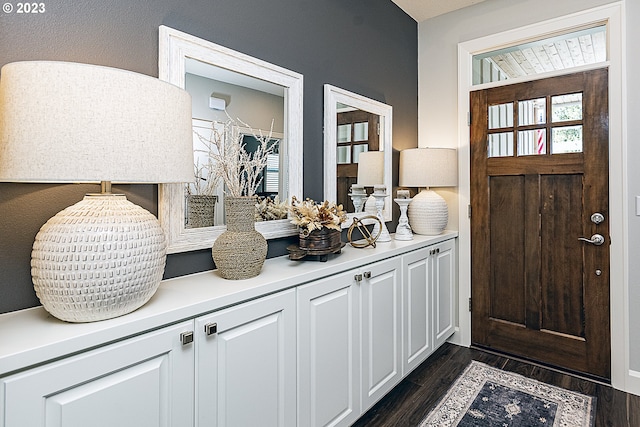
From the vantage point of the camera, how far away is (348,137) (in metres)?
2.31

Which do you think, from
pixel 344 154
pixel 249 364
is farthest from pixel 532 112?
pixel 249 364

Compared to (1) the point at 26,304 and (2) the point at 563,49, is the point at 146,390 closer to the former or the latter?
(1) the point at 26,304

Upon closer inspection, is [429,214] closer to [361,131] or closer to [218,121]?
[361,131]

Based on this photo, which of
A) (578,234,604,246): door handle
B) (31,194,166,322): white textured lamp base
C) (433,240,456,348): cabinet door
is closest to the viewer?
(31,194,166,322): white textured lamp base

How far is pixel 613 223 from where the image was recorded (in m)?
2.25

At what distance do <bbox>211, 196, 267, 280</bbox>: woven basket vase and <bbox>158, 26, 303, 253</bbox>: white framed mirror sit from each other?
0.54 ft

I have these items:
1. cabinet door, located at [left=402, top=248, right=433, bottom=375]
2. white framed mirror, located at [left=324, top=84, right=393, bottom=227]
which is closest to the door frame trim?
cabinet door, located at [left=402, top=248, right=433, bottom=375]

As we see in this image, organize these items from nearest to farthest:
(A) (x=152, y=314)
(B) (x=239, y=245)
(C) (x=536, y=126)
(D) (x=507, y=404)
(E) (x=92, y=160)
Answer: (E) (x=92, y=160)
(A) (x=152, y=314)
(B) (x=239, y=245)
(D) (x=507, y=404)
(C) (x=536, y=126)

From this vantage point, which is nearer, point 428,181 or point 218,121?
point 218,121

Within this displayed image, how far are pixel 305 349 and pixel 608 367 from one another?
6.83 feet

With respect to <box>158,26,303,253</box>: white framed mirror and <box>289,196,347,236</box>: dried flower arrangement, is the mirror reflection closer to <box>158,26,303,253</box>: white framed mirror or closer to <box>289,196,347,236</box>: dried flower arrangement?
<box>158,26,303,253</box>: white framed mirror

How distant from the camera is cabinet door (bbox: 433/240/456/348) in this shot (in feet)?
8.38

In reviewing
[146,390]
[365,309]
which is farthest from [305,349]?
[146,390]

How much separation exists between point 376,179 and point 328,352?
4.41 feet
